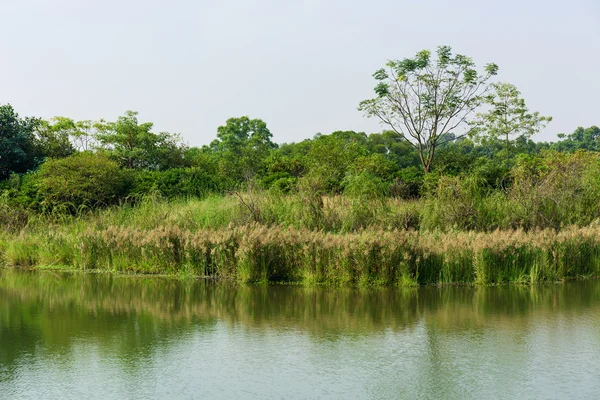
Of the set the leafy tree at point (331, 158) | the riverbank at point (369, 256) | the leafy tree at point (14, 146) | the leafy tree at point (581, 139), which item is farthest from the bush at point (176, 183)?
the leafy tree at point (581, 139)

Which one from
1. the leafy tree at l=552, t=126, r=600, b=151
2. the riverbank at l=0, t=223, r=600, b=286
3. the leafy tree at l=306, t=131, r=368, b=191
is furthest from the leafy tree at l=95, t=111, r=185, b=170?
the leafy tree at l=552, t=126, r=600, b=151

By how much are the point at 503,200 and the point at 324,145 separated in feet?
33.4

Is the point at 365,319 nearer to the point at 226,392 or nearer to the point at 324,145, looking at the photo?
the point at 226,392

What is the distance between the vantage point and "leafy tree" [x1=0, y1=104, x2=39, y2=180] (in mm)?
28172

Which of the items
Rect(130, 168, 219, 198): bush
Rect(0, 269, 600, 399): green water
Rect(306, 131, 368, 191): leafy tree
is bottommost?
Rect(0, 269, 600, 399): green water

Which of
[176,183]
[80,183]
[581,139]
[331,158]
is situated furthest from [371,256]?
[581,139]

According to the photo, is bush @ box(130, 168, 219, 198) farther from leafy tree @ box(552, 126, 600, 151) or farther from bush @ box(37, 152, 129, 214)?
leafy tree @ box(552, 126, 600, 151)

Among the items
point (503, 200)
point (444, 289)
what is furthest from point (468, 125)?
point (444, 289)

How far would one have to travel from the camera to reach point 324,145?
92.4ft

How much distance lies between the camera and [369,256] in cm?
1405

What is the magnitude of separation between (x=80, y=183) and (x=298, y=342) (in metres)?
15.8

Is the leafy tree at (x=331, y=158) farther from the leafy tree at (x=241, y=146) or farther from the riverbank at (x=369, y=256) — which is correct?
the riverbank at (x=369, y=256)

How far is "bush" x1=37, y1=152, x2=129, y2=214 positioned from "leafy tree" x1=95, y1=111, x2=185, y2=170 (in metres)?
4.54

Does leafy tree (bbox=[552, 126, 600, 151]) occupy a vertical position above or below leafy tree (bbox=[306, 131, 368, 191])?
above
